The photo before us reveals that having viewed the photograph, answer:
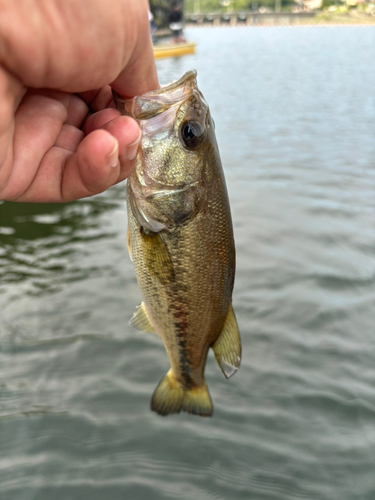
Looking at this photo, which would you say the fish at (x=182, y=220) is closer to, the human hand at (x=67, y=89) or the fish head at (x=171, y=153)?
the fish head at (x=171, y=153)

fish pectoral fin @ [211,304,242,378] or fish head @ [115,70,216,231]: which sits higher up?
fish head @ [115,70,216,231]

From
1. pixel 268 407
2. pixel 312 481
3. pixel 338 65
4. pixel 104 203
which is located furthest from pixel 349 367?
pixel 338 65

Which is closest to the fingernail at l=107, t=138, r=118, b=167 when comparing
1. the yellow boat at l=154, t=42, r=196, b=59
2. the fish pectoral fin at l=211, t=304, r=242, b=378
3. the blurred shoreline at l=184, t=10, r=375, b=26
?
the fish pectoral fin at l=211, t=304, r=242, b=378

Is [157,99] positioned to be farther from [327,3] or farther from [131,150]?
[327,3]

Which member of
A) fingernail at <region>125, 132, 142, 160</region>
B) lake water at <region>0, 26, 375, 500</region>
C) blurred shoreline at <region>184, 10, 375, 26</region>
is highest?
fingernail at <region>125, 132, 142, 160</region>

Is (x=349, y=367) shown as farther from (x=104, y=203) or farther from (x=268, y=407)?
(x=104, y=203)

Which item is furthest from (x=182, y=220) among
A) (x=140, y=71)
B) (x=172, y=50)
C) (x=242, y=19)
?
(x=242, y=19)

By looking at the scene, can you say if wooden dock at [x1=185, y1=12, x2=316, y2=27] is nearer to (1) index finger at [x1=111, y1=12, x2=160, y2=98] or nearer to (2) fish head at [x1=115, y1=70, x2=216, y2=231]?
(2) fish head at [x1=115, y1=70, x2=216, y2=231]
